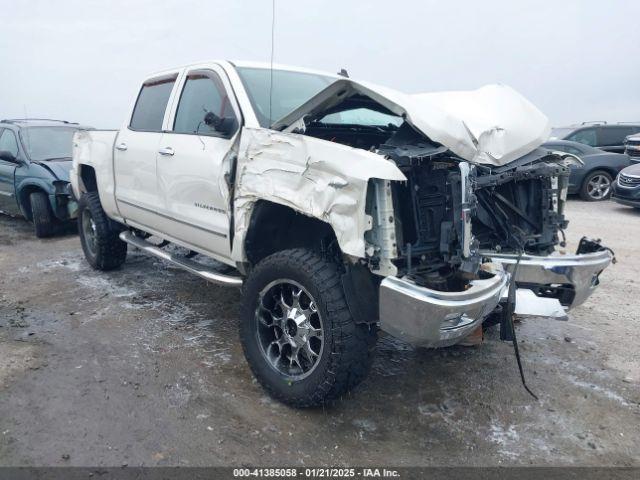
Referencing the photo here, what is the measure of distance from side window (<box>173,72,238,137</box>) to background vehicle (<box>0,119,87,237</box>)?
12.1ft

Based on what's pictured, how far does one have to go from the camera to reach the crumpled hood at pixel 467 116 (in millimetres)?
2920

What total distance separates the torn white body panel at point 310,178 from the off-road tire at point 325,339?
0.84ft

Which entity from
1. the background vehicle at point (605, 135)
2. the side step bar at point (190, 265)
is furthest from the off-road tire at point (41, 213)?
the background vehicle at point (605, 135)

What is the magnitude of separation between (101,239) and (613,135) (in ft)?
44.9

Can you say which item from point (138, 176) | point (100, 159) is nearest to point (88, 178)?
point (100, 159)

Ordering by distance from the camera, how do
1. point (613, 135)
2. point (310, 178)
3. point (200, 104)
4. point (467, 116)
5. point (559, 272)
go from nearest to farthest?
point (310, 178) < point (559, 272) < point (467, 116) < point (200, 104) < point (613, 135)

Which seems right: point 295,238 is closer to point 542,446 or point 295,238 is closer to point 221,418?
point 221,418

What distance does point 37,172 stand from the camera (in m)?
7.52

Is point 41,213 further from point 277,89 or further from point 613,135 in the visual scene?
point 613,135

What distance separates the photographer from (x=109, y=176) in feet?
17.3

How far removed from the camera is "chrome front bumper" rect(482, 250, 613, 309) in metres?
3.06

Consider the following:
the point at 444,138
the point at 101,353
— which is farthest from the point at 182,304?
the point at 444,138

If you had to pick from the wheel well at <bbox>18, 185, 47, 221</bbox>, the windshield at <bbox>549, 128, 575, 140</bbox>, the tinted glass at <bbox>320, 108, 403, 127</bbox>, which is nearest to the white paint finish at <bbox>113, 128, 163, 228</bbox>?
the tinted glass at <bbox>320, 108, 403, 127</bbox>

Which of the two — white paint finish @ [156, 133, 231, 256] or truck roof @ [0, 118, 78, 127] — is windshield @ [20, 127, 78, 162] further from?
white paint finish @ [156, 133, 231, 256]
